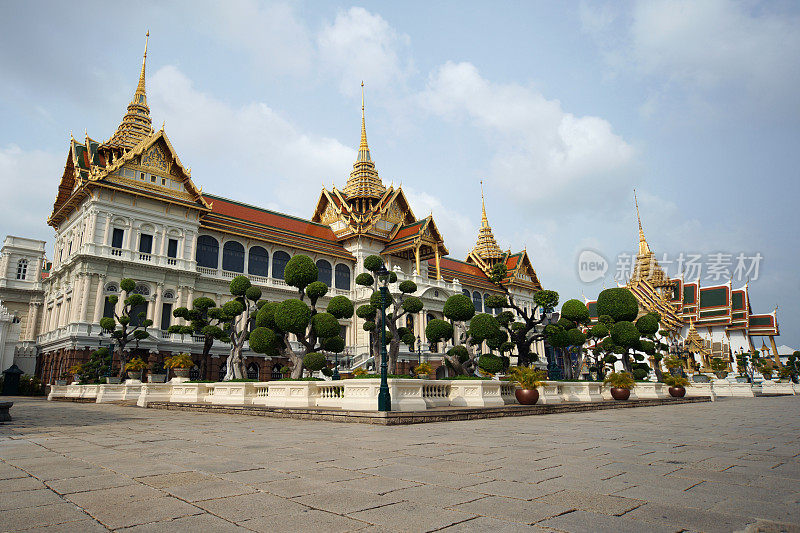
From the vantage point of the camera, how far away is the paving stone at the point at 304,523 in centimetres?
355

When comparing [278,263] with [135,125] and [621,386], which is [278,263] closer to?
[135,125]

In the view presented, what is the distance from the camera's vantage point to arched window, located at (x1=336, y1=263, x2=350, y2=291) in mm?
45344

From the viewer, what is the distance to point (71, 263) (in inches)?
1307

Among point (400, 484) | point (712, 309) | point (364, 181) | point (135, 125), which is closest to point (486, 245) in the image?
point (364, 181)

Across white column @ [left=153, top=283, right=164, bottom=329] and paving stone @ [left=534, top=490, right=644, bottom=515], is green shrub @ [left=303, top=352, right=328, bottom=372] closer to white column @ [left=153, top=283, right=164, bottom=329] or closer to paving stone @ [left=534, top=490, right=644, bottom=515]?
paving stone @ [left=534, top=490, right=644, bottom=515]

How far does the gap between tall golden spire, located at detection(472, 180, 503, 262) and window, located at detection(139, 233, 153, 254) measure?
4270 centimetres

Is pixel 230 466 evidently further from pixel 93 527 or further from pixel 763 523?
pixel 763 523

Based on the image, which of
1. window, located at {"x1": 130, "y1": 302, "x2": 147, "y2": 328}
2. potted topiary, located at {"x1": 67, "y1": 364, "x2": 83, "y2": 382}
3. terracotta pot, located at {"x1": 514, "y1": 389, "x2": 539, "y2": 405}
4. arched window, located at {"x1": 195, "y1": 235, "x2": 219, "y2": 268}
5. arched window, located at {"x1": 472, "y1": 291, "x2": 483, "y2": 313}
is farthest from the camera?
arched window, located at {"x1": 472, "y1": 291, "x2": 483, "y2": 313}

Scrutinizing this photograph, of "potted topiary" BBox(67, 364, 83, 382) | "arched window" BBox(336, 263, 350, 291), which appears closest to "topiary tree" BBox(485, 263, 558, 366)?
"arched window" BBox(336, 263, 350, 291)

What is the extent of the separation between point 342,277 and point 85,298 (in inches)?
799

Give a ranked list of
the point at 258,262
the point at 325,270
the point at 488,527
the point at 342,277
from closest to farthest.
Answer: the point at 488,527 → the point at 258,262 → the point at 325,270 → the point at 342,277

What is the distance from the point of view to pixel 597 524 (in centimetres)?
365

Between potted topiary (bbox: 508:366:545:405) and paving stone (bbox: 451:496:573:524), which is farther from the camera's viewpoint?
potted topiary (bbox: 508:366:545:405)

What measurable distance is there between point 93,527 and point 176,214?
119 feet
